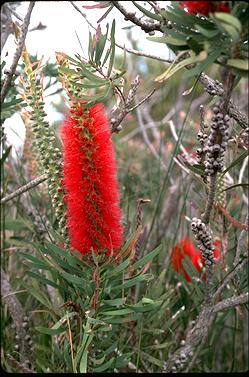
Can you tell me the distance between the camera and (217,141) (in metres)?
→ 0.77

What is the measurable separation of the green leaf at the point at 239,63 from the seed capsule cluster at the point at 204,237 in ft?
0.91

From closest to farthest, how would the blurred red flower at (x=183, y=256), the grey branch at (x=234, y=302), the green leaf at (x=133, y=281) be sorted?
the green leaf at (x=133, y=281)
the grey branch at (x=234, y=302)
the blurred red flower at (x=183, y=256)

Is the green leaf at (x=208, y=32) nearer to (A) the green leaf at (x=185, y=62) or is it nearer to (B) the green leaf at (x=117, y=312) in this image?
(A) the green leaf at (x=185, y=62)

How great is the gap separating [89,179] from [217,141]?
17cm

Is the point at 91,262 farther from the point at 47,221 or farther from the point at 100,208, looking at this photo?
the point at 47,221

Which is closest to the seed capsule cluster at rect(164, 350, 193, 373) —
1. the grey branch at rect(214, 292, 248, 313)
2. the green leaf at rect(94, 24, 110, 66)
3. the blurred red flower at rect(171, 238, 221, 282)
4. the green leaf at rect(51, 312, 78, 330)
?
the grey branch at rect(214, 292, 248, 313)

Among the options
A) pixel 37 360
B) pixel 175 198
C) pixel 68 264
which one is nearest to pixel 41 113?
pixel 68 264

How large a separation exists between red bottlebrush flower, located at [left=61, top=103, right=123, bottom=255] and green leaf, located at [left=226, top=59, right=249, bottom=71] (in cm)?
23

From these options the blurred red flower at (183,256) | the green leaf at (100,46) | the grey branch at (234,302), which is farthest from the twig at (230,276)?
the green leaf at (100,46)

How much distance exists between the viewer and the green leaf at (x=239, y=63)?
644 millimetres

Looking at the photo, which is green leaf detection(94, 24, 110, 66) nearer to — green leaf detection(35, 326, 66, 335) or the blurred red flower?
green leaf detection(35, 326, 66, 335)

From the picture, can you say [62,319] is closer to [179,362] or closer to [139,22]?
[179,362]

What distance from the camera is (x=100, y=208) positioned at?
843 millimetres

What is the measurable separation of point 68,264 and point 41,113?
0.21 metres
